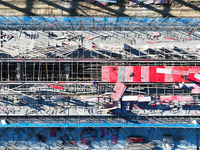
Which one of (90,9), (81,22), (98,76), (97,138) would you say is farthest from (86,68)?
(97,138)

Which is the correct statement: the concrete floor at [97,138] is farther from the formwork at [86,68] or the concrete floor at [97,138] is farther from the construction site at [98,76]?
the formwork at [86,68]

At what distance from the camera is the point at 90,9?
2202 cm

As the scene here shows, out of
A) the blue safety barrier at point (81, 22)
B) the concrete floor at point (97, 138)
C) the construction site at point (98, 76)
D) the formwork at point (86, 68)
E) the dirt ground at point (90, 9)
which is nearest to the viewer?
the construction site at point (98, 76)

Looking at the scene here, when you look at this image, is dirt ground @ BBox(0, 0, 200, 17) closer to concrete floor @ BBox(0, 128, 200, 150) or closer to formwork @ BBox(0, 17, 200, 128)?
formwork @ BBox(0, 17, 200, 128)

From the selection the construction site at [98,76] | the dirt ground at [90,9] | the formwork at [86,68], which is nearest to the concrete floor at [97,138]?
the construction site at [98,76]

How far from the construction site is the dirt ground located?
14 cm

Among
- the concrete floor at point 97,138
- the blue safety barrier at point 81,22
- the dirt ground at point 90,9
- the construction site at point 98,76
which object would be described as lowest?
the concrete floor at point 97,138

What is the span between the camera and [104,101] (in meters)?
18.6

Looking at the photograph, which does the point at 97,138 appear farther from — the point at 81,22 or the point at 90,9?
the point at 90,9

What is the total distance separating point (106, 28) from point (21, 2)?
12.5 meters

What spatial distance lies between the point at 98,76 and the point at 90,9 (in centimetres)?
1011

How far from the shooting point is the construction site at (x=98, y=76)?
1788cm

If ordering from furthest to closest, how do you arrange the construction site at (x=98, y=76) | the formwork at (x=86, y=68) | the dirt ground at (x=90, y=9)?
1. the dirt ground at (x=90, y=9)
2. the formwork at (x=86, y=68)
3. the construction site at (x=98, y=76)

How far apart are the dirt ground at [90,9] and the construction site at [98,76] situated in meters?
0.14
